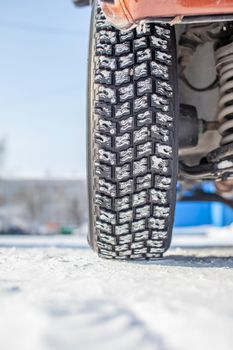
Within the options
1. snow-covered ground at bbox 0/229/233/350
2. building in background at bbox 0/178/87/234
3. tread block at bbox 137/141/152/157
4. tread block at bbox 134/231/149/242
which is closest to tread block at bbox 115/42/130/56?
tread block at bbox 137/141/152/157

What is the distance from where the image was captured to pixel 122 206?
202 centimetres

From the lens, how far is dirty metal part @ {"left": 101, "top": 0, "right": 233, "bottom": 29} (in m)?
1.67

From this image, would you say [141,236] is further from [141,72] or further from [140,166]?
[141,72]

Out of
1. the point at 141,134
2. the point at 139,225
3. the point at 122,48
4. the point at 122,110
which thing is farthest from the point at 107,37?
the point at 139,225

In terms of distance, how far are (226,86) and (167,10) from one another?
0.67m

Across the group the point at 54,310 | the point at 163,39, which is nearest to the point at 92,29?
the point at 163,39

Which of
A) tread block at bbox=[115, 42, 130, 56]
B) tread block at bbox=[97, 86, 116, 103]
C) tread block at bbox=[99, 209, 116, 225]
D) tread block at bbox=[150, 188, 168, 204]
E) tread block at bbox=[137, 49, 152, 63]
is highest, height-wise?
tread block at bbox=[115, 42, 130, 56]

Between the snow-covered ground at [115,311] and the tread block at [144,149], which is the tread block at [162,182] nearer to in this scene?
Result: the tread block at [144,149]

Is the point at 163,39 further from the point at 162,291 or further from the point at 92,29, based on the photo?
the point at 162,291

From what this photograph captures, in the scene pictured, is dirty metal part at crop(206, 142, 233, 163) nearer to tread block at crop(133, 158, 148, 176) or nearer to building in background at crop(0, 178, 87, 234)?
tread block at crop(133, 158, 148, 176)

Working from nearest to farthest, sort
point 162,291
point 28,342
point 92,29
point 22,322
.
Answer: point 28,342
point 22,322
point 162,291
point 92,29

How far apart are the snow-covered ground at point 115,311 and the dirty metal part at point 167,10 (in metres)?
0.85

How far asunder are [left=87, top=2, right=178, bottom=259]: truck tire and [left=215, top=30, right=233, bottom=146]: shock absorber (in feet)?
1.06

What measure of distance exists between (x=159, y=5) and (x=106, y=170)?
2.10ft
